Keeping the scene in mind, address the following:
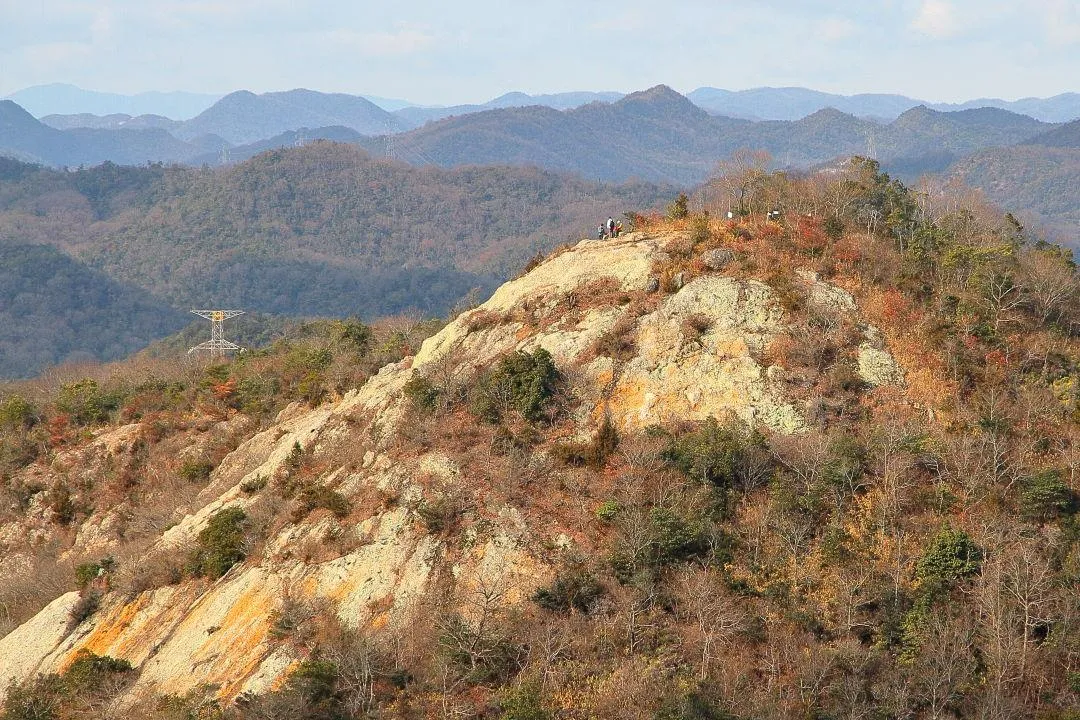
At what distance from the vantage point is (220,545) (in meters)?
28.0

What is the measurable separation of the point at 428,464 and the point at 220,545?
656cm

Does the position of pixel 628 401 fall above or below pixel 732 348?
below

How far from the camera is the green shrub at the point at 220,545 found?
27766mm

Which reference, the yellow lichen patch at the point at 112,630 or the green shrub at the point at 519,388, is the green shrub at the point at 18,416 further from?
the green shrub at the point at 519,388

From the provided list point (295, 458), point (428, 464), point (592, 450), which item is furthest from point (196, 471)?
point (592, 450)

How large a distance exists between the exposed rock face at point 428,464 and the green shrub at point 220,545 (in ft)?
1.58

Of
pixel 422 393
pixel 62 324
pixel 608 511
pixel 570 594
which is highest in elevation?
pixel 422 393

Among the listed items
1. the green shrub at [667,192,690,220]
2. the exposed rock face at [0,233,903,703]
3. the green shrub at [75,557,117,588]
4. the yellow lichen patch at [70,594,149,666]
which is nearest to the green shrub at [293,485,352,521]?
the exposed rock face at [0,233,903,703]

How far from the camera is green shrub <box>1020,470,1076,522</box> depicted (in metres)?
23.1

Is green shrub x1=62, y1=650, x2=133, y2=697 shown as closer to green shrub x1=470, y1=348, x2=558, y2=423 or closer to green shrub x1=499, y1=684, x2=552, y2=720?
green shrub x1=499, y1=684, x2=552, y2=720

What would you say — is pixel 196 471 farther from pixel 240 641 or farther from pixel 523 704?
pixel 523 704

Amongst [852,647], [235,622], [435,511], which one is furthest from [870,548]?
[235,622]

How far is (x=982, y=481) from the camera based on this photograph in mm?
23969

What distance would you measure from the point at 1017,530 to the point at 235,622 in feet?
62.4
